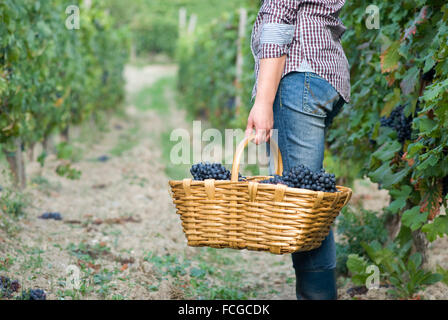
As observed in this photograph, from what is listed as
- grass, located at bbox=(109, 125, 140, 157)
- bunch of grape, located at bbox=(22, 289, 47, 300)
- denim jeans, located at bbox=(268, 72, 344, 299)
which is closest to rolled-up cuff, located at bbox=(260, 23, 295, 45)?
denim jeans, located at bbox=(268, 72, 344, 299)

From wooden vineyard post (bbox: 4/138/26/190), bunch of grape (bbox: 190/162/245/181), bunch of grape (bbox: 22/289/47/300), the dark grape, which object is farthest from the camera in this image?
wooden vineyard post (bbox: 4/138/26/190)

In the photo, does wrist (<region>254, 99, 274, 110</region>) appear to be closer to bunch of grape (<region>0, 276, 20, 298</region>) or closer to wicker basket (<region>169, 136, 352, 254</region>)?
wicker basket (<region>169, 136, 352, 254</region>)

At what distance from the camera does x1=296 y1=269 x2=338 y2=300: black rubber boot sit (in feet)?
7.23

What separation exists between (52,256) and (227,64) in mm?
6719

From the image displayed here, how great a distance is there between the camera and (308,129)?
2.05 m

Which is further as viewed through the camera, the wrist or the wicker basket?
the wrist

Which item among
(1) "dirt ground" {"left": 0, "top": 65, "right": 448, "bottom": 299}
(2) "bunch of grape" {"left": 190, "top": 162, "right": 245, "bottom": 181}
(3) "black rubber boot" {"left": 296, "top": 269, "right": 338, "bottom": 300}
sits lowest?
(1) "dirt ground" {"left": 0, "top": 65, "right": 448, "bottom": 299}

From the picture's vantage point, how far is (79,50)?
23.8 feet

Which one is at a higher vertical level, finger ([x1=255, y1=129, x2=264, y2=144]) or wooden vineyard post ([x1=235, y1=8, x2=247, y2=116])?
finger ([x1=255, y1=129, x2=264, y2=144])

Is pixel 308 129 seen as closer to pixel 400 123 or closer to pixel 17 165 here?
pixel 400 123

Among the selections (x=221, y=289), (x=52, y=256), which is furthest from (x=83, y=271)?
(x=221, y=289)

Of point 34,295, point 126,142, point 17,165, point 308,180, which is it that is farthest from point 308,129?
point 126,142

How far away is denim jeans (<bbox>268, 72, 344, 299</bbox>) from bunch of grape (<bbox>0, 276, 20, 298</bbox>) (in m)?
1.29
